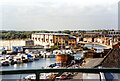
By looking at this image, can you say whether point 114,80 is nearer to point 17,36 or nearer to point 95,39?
point 17,36

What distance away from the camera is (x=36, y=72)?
84 centimetres

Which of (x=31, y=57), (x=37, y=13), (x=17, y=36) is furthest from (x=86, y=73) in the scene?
(x=37, y=13)

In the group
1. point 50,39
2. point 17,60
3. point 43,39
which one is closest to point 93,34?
point 50,39

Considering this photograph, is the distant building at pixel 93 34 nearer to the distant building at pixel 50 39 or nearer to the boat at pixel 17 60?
the distant building at pixel 50 39

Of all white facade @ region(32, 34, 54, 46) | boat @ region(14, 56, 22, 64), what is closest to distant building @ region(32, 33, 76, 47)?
white facade @ region(32, 34, 54, 46)

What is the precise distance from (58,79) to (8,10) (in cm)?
624

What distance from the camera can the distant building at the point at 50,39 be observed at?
6.86m

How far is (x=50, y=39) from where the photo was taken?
703cm

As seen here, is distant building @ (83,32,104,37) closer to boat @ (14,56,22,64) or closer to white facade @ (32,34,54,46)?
white facade @ (32,34,54,46)

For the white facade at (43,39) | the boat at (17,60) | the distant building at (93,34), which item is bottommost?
the boat at (17,60)

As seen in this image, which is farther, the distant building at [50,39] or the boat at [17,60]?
the distant building at [50,39]

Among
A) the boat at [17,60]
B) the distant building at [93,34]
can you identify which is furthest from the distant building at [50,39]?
the boat at [17,60]

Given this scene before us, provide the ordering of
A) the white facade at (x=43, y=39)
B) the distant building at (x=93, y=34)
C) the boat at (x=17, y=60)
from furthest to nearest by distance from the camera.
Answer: the distant building at (x=93, y=34), the white facade at (x=43, y=39), the boat at (x=17, y=60)

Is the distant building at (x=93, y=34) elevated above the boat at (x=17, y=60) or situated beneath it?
elevated above
